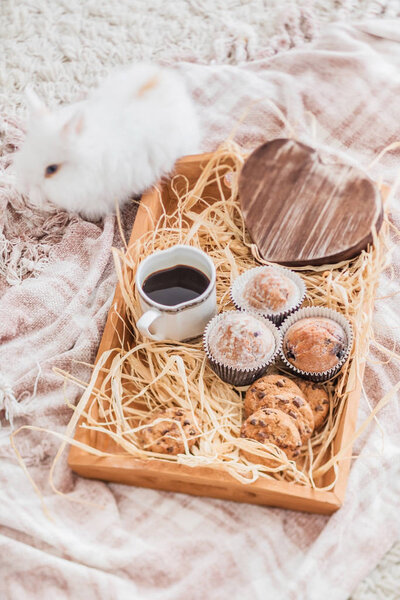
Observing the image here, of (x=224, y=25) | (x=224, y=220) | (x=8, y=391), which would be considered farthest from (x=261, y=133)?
(x=8, y=391)

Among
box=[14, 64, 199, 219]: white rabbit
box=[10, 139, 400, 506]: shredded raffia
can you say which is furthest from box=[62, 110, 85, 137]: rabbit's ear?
box=[10, 139, 400, 506]: shredded raffia

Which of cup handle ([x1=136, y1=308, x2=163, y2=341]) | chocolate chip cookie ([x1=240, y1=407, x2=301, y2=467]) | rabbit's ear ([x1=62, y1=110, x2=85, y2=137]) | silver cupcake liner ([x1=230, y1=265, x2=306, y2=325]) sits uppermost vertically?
rabbit's ear ([x1=62, y1=110, x2=85, y2=137])

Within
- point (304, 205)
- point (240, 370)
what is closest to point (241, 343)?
point (240, 370)

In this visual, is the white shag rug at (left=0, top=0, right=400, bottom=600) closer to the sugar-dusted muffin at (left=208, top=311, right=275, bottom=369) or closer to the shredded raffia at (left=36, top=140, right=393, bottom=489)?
the shredded raffia at (left=36, top=140, right=393, bottom=489)

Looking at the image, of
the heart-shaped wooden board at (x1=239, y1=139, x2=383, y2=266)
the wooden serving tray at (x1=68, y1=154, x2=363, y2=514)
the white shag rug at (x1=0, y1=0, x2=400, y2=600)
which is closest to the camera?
the wooden serving tray at (x1=68, y1=154, x2=363, y2=514)

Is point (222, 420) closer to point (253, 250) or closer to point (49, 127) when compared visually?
point (253, 250)

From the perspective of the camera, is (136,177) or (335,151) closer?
(136,177)
